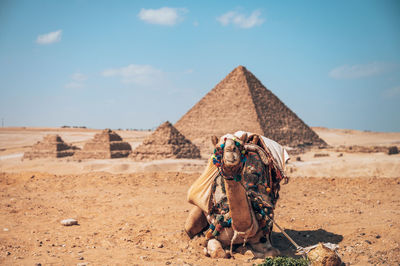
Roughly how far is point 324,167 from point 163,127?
35.5ft

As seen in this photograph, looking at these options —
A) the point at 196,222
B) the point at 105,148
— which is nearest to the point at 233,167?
the point at 196,222

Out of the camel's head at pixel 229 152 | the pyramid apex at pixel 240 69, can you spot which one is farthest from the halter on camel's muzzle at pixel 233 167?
the pyramid apex at pixel 240 69

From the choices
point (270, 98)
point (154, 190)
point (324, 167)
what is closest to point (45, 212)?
point (154, 190)

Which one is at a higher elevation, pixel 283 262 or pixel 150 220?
pixel 283 262

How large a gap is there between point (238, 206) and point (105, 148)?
20.4 metres

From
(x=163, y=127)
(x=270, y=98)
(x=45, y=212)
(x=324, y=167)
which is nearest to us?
(x=45, y=212)

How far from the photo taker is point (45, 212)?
9648 mm

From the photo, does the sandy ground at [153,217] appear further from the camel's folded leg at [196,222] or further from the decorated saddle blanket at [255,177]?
the decorated saddle blanket at [255,177]

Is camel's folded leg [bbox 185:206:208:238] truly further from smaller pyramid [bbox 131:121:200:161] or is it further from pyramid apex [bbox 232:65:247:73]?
pyramid apex [bbox 232:65:247:73]

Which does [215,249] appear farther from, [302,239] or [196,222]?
[302,239]

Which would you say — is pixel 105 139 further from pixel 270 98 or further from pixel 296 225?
pixel 270 98

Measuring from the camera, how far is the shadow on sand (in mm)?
6484

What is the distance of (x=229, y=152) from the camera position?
4.56m

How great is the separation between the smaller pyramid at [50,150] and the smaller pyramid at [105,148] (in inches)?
76.7
